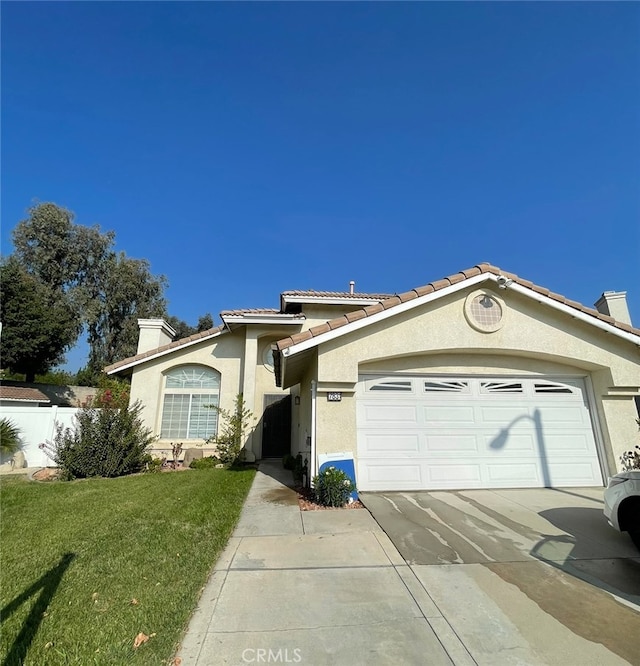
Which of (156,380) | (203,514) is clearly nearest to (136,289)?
(156,380)

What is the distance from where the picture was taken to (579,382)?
30.4 ft

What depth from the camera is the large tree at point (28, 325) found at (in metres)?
24.0

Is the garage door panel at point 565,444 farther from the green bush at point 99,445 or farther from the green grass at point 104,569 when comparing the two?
the green bush at point 99,445

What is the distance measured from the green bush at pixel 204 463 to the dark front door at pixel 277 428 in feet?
7.83

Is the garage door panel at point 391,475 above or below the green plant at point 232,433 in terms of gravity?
below

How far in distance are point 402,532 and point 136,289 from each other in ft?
A: 106

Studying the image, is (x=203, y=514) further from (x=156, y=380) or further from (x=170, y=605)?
(x=156, y=380)

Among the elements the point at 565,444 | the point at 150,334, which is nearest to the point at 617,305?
the point at 565,444

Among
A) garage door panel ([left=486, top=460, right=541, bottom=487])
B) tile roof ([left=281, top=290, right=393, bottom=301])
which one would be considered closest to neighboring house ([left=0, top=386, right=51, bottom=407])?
tile roof ([left=281, top=290, right=393, bottom=301])

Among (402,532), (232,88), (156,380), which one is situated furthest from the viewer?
(156,380)

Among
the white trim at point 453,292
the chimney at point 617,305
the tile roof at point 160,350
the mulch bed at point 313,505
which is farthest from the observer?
the tile roof at point 160,350

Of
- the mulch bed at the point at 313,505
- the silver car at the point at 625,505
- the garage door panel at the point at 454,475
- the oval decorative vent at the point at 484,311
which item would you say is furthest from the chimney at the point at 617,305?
the mulch bed at the point at 313,505

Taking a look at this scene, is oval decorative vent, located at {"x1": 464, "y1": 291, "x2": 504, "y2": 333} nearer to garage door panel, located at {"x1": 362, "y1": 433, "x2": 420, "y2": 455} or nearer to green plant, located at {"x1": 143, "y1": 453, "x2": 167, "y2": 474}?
garage door panel, located at {"x1": 362, "y1": 433, "x2": 420, "y2": 455}

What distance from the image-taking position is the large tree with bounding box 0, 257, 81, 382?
24016mm
